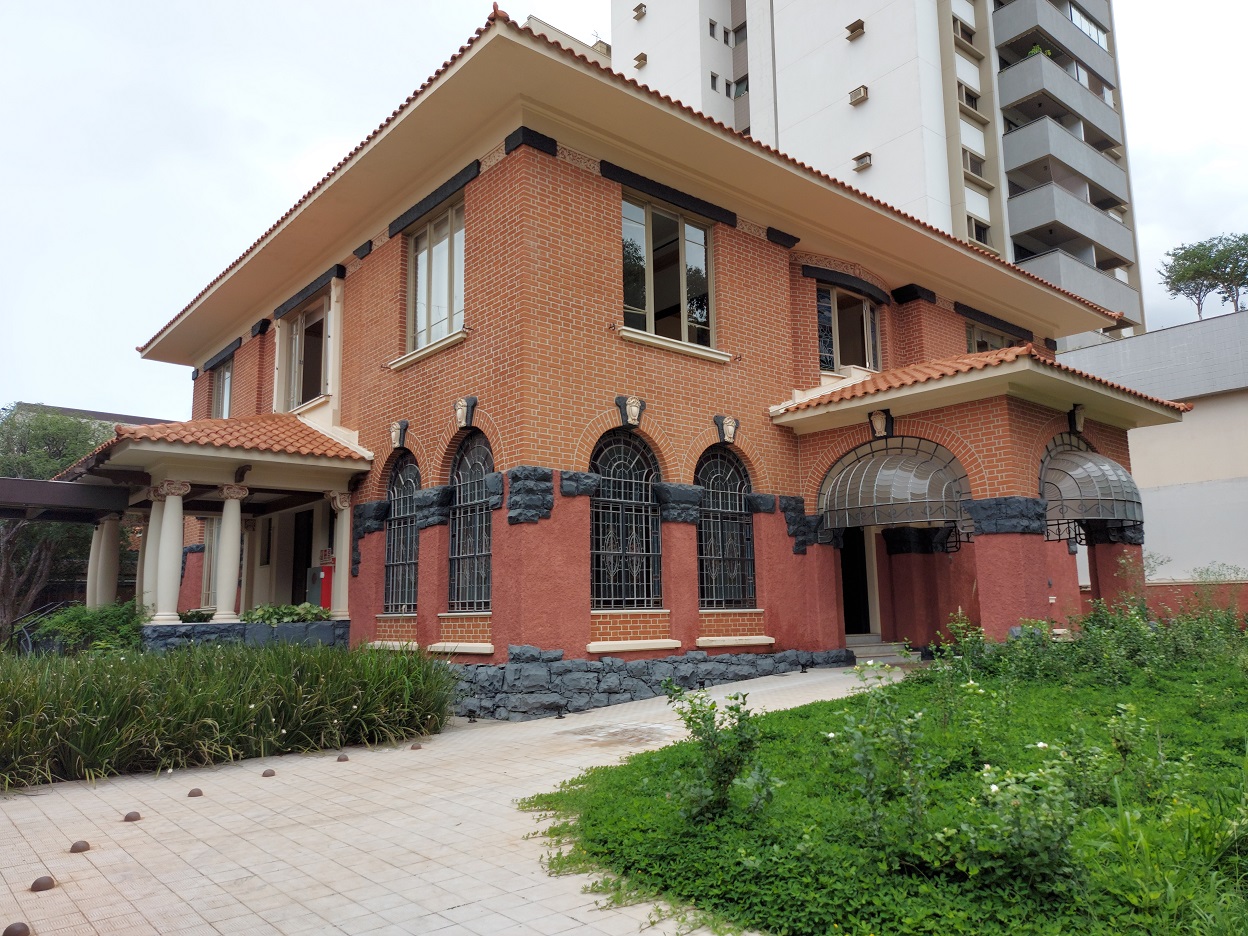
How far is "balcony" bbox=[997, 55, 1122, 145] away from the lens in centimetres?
3278

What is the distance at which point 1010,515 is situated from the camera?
12.5 metres

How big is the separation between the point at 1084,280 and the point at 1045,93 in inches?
272

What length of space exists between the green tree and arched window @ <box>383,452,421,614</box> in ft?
Answer: 60.2

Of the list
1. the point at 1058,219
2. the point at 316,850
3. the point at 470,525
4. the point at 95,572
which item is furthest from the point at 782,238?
the point at 1058,219

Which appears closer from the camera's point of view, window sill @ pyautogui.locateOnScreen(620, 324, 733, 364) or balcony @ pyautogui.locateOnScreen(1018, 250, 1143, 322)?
window sill @ pyautogui.locateOnScreen(620, 324, 733, 364)

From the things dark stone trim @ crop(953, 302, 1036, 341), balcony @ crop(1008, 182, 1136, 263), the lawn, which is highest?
balcony @ crop(1008, 182, 1136, 263)

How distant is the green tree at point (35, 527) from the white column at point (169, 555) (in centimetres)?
1649

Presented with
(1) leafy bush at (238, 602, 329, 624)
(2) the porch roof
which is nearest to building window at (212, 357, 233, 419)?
(1) leafy bush at (238, 602, 329, 624)

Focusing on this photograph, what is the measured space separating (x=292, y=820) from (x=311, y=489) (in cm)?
945

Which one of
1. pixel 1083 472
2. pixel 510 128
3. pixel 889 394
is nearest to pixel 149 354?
pixel 510 128

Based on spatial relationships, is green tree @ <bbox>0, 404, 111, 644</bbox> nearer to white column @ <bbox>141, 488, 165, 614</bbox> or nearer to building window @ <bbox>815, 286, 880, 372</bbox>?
white column @ <bbox>141, 488, 165, 614</bbox>

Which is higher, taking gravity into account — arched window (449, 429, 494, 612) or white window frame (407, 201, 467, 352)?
white window frame (407, 201, 467, 352)

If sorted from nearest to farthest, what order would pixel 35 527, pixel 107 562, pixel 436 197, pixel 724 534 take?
1. pixel 436 197
2. pixel 724 534
3. pixel 107 562
4. pixel 35 527

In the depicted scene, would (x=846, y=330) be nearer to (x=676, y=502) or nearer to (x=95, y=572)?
(x=676, y=502)
